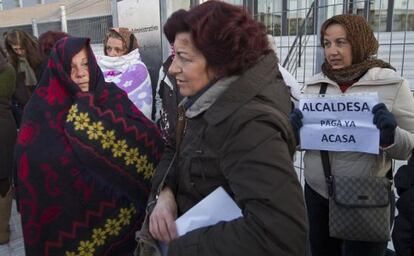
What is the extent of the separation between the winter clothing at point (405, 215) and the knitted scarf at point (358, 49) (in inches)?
22.5

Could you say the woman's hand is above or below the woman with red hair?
below

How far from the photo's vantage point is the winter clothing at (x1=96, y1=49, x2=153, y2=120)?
353 cm

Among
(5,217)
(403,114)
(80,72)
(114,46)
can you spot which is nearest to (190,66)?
(80,72)

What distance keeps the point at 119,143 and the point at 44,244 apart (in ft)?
2.03

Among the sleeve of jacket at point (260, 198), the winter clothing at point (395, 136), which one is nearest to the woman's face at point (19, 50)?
the winter clothing at point (395, 136)

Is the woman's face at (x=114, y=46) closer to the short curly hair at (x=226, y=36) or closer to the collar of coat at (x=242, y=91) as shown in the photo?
the short curly hair at (x=226, y=36)

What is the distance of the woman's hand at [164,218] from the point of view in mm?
1289

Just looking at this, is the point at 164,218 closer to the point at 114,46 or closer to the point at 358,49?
the point at 358,49

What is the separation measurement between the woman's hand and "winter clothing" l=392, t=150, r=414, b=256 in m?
1.01

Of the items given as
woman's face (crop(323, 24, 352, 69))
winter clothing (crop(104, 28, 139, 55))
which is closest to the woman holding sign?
woman's face (crop(323, 24, 352, 69))

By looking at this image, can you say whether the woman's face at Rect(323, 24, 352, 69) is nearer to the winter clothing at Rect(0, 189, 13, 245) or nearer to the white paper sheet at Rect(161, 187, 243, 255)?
the white paper sheet at Rect(161, 187, 243, 255)

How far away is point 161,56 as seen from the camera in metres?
4.07

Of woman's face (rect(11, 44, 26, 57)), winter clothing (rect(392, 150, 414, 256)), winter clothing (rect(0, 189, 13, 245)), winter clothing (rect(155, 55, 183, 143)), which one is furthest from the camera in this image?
woman's face (rect(11, 44, 26, 57))

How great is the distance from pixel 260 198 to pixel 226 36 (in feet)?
1.58
